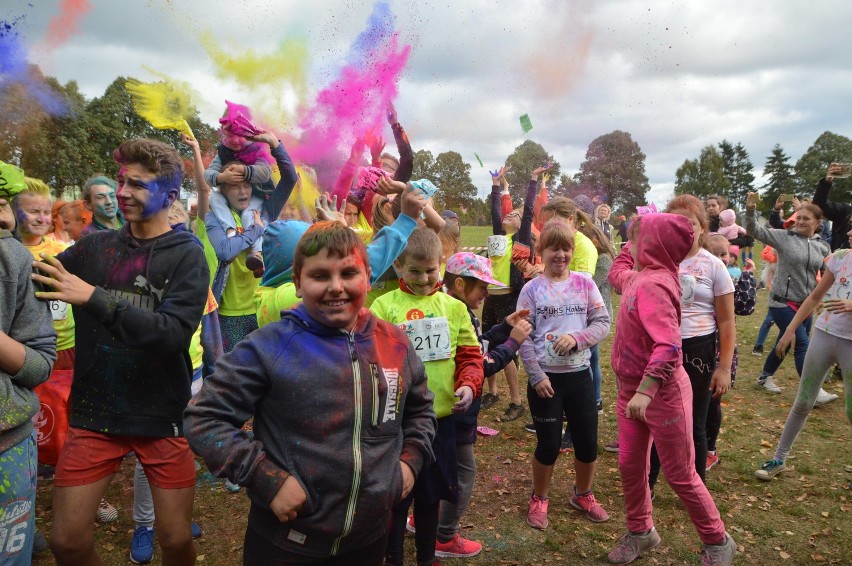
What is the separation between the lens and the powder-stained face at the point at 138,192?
8.64 feet

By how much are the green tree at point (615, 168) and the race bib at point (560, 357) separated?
52.9 metres

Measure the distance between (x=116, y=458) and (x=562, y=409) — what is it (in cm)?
298

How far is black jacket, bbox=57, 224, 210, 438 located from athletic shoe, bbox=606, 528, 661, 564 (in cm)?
299

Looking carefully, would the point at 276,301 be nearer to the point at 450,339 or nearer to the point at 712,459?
the point at 450,339

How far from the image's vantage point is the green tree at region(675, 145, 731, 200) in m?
71.9

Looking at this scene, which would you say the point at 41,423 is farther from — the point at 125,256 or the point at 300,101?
the point at 300,101

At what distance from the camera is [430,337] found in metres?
3.10

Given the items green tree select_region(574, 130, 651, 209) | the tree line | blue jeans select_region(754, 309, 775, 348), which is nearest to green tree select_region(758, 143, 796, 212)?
the tree line

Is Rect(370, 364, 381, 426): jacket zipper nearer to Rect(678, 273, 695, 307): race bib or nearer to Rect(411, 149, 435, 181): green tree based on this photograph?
Rect(678, 273, 695, 307): race bib

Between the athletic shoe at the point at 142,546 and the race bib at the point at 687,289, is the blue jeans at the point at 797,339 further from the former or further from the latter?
the athletic shoe at the point at 142,546

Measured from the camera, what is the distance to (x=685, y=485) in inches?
128

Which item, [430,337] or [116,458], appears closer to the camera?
[116,458]

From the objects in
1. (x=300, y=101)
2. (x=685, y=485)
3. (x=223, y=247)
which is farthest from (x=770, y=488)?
(x=300, y=101)

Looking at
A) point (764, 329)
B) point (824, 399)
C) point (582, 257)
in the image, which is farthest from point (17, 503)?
point (764, 329)
